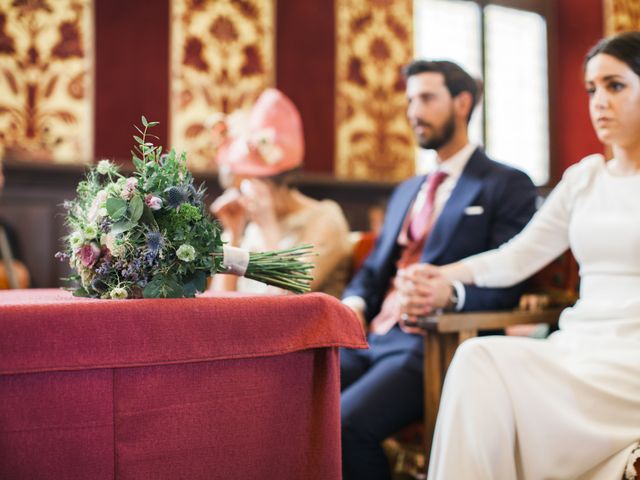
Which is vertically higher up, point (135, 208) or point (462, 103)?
point (462, 103)

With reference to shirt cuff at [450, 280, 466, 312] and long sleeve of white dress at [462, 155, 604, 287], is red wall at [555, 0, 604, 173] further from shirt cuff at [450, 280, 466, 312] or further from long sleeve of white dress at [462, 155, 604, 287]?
shirt cuff at [450, 280, 466, 312]

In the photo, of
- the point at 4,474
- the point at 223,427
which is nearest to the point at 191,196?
the point at 223,427

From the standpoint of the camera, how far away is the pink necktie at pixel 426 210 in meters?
3.05

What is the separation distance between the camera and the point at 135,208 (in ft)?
5.40

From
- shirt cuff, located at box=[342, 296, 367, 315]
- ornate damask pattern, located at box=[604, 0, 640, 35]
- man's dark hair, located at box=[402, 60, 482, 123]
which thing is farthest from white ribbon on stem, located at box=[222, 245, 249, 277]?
ornate damask pattern, located at box=[604, 0, 640, 35]

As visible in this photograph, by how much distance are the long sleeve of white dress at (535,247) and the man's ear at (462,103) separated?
2.26ft

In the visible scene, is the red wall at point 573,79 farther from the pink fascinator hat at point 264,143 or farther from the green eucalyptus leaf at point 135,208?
the green eucalyptus leaf at point 135,208

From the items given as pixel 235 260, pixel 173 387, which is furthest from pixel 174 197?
pixel 173 387

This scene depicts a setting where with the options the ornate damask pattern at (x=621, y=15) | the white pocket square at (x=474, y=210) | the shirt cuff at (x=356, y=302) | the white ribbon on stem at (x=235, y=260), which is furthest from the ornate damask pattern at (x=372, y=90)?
the white ribbon on stem at (x=235, y=260)

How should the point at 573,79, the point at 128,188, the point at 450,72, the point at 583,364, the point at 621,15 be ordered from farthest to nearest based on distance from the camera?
the point at 621,15 < the point at 573,79 < the point at 450,72 < the point at 583,364 < the point at 128,188

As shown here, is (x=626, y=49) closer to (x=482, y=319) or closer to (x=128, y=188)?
(x=482, y=319)

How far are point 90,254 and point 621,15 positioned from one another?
25.2 feet

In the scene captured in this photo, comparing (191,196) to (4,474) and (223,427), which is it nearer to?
(223,427)

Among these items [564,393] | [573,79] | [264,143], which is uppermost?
[573,79]
